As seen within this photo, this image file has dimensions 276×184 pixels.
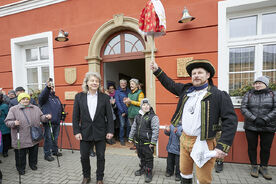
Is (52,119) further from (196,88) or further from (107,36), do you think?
(196,88)

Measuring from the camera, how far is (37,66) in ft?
16.8

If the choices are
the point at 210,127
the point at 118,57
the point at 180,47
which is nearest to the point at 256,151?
the point at 210,127

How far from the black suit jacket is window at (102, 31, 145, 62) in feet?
6.23

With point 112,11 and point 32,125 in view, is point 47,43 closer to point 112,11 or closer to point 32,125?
point 112,11

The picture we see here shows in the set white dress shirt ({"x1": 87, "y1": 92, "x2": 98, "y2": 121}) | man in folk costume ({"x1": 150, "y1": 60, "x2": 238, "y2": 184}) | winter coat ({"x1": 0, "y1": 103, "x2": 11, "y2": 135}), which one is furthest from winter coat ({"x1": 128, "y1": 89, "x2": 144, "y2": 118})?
winter coat ({"x1": 0, "y1": 103, "x2": 11, "y2": 135})

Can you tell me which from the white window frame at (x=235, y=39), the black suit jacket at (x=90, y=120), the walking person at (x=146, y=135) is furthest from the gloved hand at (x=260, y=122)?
the black suit jacket at (x=90, y=120)

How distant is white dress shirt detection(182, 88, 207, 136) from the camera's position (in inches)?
66.3

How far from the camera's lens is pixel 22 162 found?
3.17 meters

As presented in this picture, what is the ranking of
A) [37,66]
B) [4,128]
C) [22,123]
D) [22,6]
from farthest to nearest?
[37,66], [22,6], [4,128], [22,123]

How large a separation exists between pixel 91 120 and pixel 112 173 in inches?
53.1

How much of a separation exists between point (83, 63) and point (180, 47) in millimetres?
2694

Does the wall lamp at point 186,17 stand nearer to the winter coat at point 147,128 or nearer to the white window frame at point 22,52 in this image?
the winter coat at point 147,128

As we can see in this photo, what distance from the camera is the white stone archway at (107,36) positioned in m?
3.79

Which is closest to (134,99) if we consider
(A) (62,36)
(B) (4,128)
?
(A) (62,36)
